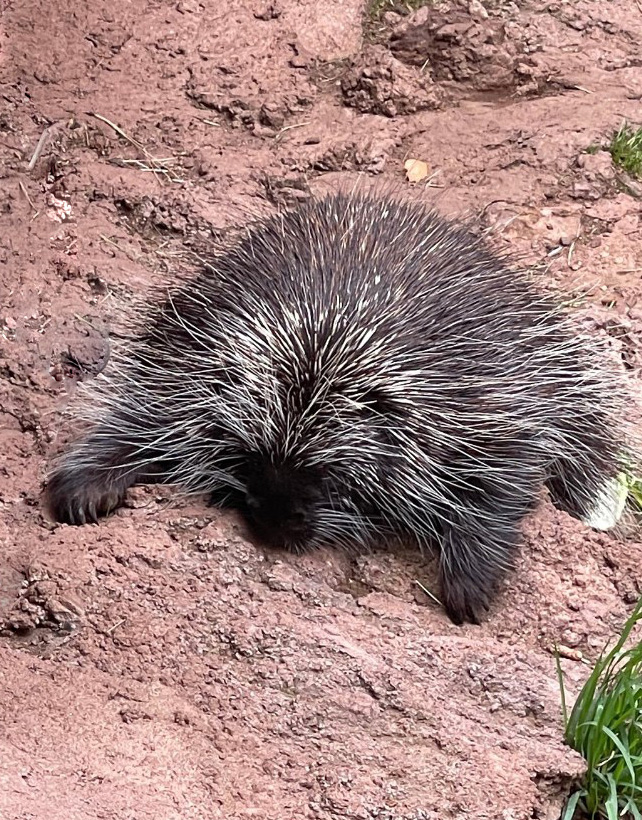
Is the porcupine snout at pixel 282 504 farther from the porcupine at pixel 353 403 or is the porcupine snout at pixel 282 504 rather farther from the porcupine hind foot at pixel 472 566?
the porcupine hind foot at pixel 472 566

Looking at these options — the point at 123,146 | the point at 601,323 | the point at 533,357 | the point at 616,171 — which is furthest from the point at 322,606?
the point at 616,171

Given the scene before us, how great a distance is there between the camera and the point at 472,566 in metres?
3.32

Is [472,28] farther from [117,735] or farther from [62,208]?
[117,735]

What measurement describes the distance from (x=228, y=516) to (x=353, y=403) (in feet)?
1.76

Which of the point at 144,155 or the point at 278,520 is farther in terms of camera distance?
the point at 144,155

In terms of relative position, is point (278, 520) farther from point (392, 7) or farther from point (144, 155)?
point (392, 7)

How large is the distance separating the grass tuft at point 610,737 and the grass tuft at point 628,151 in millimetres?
2983

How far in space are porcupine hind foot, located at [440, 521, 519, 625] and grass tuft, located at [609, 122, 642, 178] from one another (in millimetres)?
2359

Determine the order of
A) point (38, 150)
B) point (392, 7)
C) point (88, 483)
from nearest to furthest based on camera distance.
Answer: point (88, 483) → point (38, 150) → point (392, 7)

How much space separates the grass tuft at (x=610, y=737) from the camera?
260 centimetres

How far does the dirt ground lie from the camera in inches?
100

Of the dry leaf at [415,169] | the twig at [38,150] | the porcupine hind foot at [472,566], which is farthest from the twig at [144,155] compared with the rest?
the porcupine hind foot at [472,566]

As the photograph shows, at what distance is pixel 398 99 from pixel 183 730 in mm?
3549

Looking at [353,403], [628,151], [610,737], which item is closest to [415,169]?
[628,151]
